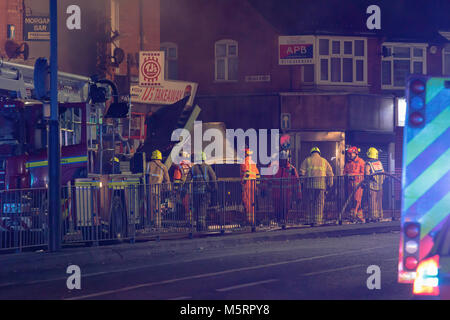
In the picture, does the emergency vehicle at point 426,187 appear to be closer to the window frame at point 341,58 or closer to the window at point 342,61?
the window frame at point 341,58

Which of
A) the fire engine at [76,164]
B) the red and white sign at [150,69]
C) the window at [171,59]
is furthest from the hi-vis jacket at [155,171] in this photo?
the window at [171,59]

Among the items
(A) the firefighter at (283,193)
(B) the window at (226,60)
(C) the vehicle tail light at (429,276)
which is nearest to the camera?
(C) the vehicle tail light at (429,276)

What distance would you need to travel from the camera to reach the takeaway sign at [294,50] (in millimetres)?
27969

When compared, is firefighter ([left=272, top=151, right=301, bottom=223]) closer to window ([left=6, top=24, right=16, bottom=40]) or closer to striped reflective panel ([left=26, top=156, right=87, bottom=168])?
striped reflective panel ([left=26, top=156, right=87, bottom=168])

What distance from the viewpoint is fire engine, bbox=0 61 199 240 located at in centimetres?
1480

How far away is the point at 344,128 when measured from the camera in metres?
32.1

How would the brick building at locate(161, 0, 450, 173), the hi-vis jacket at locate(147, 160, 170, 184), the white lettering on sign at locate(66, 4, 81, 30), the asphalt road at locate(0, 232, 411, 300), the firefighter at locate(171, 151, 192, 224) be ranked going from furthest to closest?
1. the brick building at locate(161, 0, 450, 173)
2. the white lettering on sign at locate(66, 4, 81, 30)
3. the hi-vis jacket at locate(147, 160, 170, 184)
4. the firefighter at locate(171, 151, 192, 224)
5. the asphalt road at locate(0, 232, 411, 300)

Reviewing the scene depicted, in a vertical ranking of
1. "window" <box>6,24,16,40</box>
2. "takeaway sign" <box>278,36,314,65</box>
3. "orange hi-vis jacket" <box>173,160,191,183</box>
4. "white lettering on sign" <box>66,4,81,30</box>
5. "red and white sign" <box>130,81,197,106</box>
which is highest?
"white lettering on sign" <box>66,4,81,30</box>

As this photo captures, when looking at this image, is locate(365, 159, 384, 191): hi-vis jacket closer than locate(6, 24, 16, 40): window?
Yes

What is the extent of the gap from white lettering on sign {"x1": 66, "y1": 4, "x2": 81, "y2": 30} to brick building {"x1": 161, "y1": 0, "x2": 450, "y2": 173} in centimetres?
494

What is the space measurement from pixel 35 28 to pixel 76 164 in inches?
442

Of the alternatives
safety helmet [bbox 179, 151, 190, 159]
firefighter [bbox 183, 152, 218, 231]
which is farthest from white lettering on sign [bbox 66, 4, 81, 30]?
firefighter [bbox 183, 152, 218, 231]

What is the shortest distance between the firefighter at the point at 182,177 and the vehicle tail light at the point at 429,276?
31.3ft
